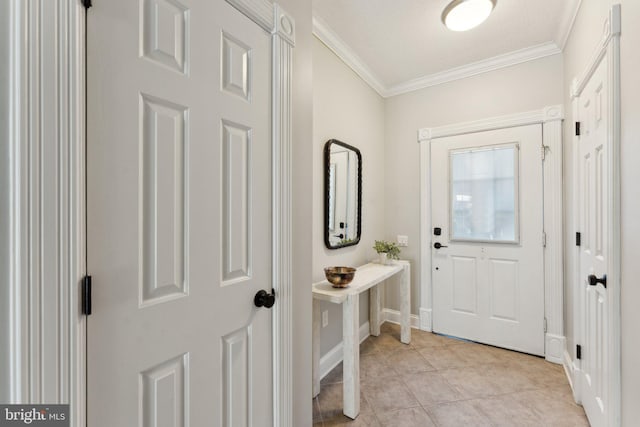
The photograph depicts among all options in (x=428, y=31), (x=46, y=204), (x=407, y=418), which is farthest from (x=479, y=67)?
(x=46, y=204)

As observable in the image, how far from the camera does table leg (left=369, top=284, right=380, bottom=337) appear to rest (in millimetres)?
2920

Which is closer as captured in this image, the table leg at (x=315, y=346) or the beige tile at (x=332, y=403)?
the beige tile at (x=332, y=403)

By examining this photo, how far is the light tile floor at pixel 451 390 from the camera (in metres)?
1.77

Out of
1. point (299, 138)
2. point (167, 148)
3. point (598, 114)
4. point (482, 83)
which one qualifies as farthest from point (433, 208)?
point (167, 148)

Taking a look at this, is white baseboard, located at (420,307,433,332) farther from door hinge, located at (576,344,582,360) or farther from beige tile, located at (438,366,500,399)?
door hinge, located at (576,344,582,360)

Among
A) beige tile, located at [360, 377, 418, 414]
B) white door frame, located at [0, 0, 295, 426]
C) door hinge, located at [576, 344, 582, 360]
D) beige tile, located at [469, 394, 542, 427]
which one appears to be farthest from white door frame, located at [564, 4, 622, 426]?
white door frame, located at [0, 0, 295, 426]

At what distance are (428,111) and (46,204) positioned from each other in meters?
3.19

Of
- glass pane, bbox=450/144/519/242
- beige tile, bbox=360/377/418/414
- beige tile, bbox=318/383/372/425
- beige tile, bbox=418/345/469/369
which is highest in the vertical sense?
glass pane, bbox=450/144/519/242

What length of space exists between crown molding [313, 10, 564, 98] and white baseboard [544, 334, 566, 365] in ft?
7.98

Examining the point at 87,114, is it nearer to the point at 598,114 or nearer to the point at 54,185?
the point at 54,185

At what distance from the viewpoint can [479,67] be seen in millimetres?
2740

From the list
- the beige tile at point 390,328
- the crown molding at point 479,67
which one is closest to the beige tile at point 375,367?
the beige tile at point 390,328

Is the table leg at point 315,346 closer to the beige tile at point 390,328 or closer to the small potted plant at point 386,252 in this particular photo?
the small potted plant at point 386,252

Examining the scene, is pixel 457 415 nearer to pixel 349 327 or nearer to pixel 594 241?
pixel 349 327
